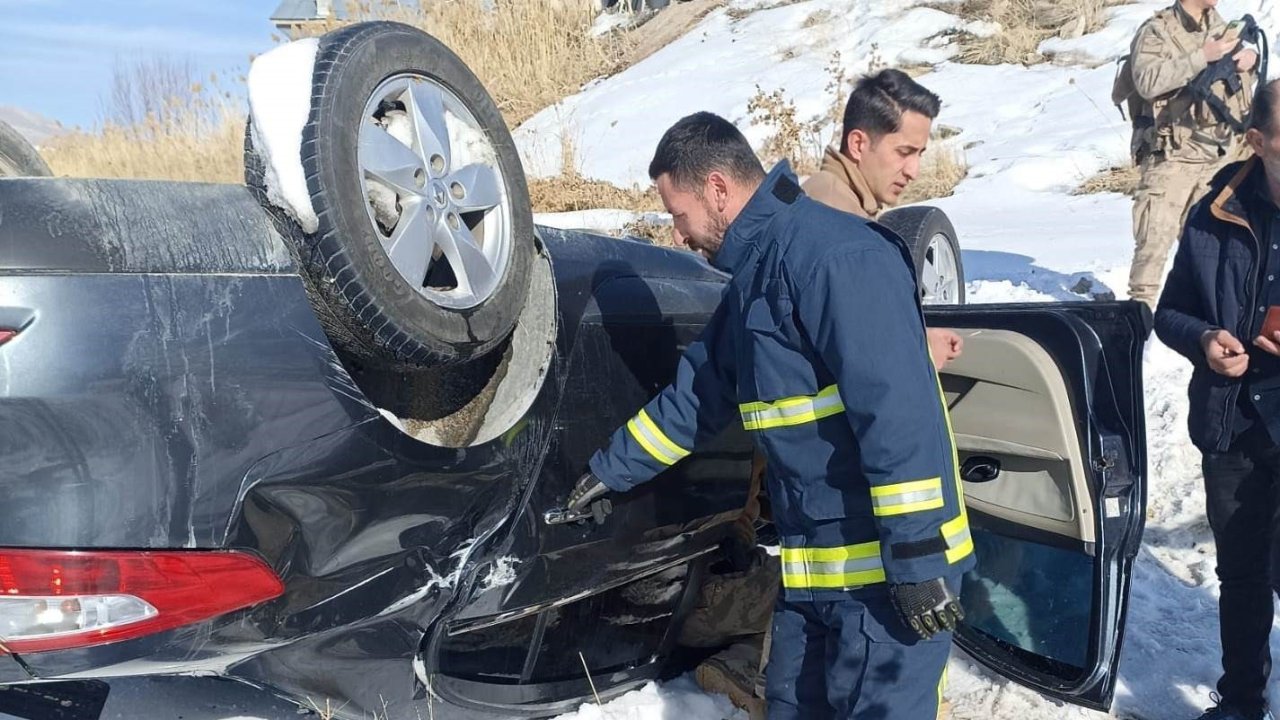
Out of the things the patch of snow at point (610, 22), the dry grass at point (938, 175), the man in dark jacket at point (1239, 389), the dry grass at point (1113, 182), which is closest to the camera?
the man in dark jacket at point (1239, 389)

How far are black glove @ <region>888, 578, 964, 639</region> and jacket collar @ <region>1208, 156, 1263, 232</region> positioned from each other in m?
1.54

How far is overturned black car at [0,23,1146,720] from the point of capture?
67.6 inches

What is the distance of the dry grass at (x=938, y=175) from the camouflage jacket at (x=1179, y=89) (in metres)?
3.67

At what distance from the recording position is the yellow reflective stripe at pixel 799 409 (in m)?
2.23

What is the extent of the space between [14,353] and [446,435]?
0.86 meters

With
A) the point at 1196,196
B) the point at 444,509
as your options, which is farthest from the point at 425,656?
the point at 1196,196

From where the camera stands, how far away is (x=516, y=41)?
12688mm

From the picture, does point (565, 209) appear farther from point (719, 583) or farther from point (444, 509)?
point (444, 509)

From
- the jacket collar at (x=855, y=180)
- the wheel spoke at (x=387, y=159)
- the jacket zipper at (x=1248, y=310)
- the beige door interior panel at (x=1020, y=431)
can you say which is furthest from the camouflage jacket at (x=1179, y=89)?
the wheel spoke at (x=387, y=159)

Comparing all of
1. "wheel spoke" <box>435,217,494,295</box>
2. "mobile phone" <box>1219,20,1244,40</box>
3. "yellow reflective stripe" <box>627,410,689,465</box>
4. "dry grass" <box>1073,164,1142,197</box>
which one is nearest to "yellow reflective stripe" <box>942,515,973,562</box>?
"yellow reflective stripe" <box>627,410,689,465</box>

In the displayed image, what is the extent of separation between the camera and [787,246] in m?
2.24

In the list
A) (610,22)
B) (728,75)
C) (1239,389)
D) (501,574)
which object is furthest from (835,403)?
(610,22)

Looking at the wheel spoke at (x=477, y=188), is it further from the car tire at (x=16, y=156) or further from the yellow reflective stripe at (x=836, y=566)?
the car tire at (x=16, y=156)

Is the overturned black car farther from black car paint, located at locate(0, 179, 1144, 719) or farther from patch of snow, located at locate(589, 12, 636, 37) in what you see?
patch of snow, located at locate(589, 12, 636, 37)
